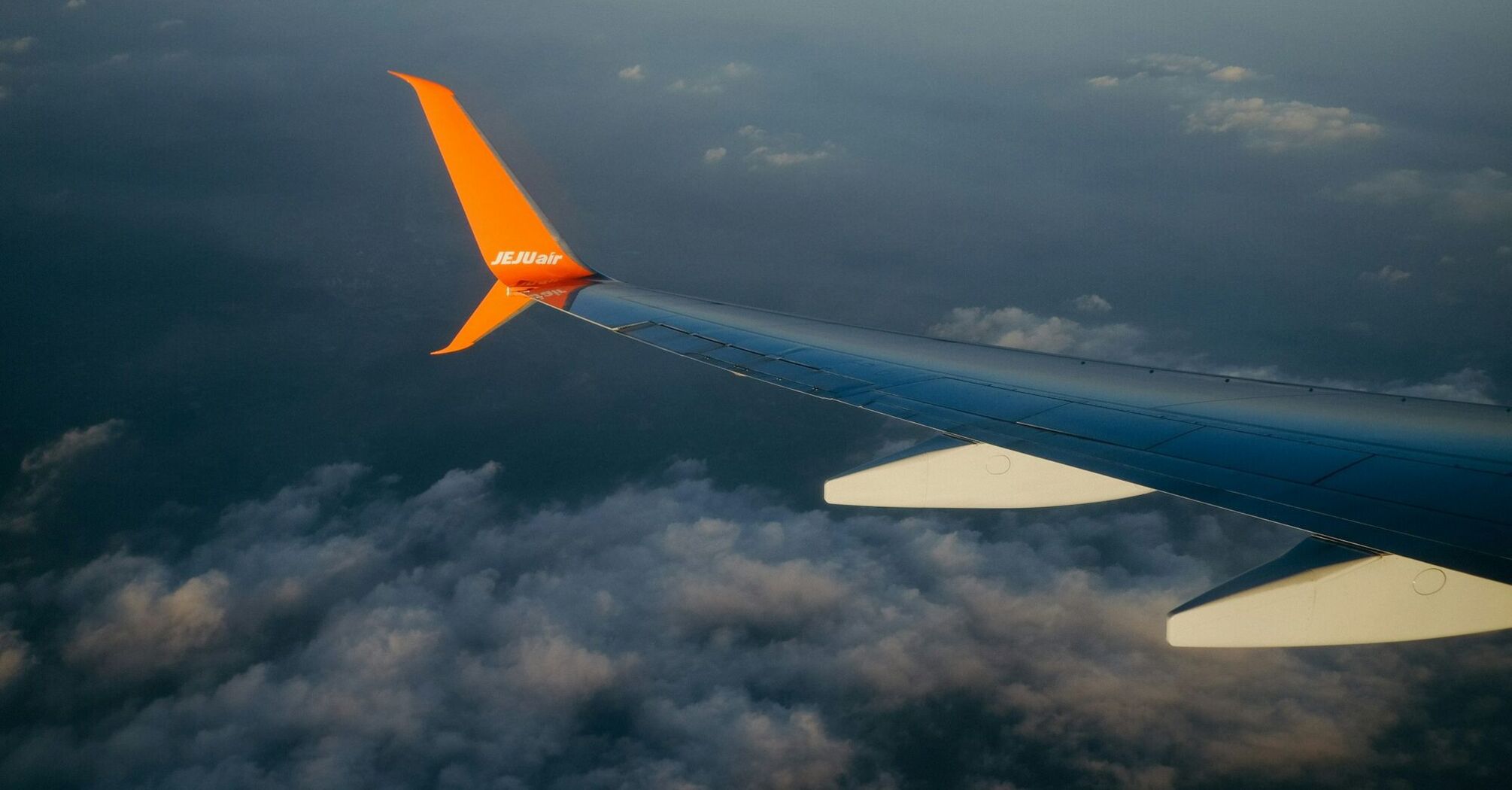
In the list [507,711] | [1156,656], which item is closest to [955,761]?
[1156,656]

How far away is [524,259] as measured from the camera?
9000 mm

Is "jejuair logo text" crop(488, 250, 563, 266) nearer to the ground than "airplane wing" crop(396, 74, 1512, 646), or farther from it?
farther from it

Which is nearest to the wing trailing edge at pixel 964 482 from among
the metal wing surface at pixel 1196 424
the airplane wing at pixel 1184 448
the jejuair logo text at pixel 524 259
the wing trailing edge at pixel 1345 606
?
the airplane wing at pixel 1184 448

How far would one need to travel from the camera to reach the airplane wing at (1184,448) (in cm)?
381

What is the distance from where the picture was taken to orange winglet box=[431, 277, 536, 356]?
8266mm

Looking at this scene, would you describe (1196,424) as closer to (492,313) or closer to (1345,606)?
(1345,606)

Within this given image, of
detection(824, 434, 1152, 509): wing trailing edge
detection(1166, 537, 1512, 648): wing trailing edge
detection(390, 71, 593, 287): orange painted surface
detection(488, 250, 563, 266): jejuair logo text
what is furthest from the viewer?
detection(488, 250, 563, 266): jejuair logo text

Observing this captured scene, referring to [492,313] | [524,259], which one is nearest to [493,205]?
[524,259]

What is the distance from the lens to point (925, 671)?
57312mm

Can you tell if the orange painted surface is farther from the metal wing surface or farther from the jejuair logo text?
the metal wing surface

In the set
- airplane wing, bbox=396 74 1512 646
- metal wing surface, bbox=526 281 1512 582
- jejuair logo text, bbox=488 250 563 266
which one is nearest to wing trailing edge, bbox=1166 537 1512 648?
airplane wing, bbox=396 74 1512 646

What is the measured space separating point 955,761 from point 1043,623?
1332cm

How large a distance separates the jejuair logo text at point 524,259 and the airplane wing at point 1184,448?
0.07ft

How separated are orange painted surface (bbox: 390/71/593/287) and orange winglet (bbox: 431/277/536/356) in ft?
0.40
